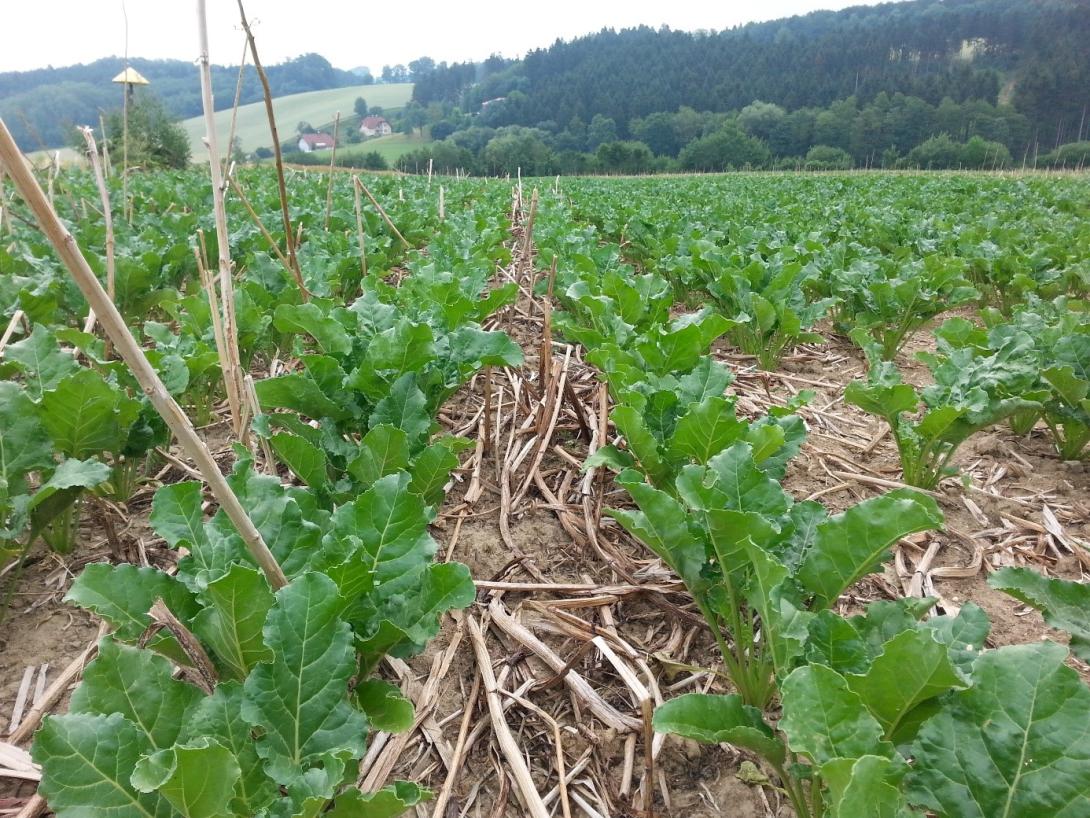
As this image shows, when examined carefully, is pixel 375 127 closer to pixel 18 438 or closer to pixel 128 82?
pixel 128 82

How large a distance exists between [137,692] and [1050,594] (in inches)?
72.3

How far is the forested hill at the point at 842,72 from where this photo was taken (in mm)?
70562

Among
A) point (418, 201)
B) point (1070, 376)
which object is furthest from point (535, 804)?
point (418, 201)

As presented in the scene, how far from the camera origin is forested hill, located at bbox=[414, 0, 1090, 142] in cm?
7056

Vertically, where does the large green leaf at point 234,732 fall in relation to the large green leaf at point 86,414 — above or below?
below

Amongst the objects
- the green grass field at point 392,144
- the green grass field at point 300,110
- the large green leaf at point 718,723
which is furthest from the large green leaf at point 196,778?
the green grass field at point 392,144

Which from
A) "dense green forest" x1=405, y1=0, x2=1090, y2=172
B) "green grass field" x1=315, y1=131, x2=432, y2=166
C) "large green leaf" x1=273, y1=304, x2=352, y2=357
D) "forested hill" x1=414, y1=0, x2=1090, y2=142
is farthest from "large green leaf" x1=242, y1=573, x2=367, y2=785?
"forested hill" x1=414, y1=0, x2=1090, y2=142

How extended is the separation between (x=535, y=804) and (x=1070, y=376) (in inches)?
103

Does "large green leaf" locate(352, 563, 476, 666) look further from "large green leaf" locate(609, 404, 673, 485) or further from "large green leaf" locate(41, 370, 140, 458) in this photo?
"large green leaf" locate(41, 370, 140, 458)

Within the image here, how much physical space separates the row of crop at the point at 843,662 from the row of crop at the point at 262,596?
1.84 feet

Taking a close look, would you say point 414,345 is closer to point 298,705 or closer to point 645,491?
point 645,491

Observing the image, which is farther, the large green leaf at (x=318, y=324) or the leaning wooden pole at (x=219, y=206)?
the large green leaf at (x=318, y=324)

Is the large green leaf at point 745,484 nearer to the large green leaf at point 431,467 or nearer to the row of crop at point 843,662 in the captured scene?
the row of crop at point 843,662

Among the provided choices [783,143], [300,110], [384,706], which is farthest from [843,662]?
[300,110]
